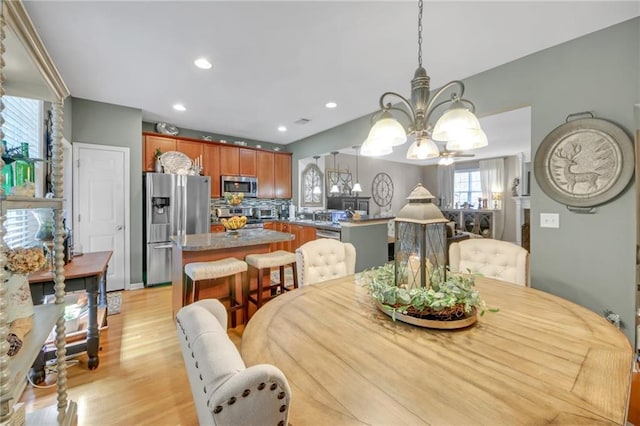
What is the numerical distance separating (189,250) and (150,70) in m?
1.86

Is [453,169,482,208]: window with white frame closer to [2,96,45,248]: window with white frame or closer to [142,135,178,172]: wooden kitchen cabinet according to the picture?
[142,135,178,172]: wooden kitchen cabinet

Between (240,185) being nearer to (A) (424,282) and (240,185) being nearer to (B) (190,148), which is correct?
(B) (190,148)

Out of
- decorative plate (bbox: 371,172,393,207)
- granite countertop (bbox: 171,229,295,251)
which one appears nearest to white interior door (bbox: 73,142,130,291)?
granite countertop (bbox: 171,229,295,251)

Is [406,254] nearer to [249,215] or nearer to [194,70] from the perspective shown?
[194,70]

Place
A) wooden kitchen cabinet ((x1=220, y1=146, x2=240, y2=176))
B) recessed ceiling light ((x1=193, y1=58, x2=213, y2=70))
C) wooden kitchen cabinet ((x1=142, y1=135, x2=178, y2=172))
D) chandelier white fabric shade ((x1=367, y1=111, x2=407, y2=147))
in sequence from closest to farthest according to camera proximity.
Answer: chandelier white fabric shade ((x1=367, y1=111, x2=407, y2=147)) → recessed ceiling light ((x1=193, y1=58, x2=213, y2=70)) → wooden kitchen cabinet ((x1=142, y1=135, x2=178, y2=172)) → wooden kitchen cabinet ((x1=220, y1=146, x2=240, y2=176))

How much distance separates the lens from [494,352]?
879 mm

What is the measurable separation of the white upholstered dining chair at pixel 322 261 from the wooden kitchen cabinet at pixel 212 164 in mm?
3478

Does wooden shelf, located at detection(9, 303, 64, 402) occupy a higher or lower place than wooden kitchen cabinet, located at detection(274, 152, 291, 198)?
lower

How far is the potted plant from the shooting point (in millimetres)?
1036

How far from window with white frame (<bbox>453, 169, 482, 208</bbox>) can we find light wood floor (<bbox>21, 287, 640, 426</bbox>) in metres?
7.82

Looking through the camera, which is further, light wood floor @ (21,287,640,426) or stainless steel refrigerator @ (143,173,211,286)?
stainless steel refrigerator @ (143,173,211,286)

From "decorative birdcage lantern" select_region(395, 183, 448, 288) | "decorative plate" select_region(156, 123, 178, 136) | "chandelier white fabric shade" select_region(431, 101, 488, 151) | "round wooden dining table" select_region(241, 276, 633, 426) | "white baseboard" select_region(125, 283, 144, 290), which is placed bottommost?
"white baseboard" select_region(125, 283, 144, 290)

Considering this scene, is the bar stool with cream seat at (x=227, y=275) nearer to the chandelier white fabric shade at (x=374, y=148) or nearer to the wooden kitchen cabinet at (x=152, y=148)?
the chandelier white fabric shade at (x=374, y=148)

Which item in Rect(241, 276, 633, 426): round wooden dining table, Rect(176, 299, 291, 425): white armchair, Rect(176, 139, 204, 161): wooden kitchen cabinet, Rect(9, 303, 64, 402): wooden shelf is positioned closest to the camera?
Rect(176, 299, 291, 425): white armchair
